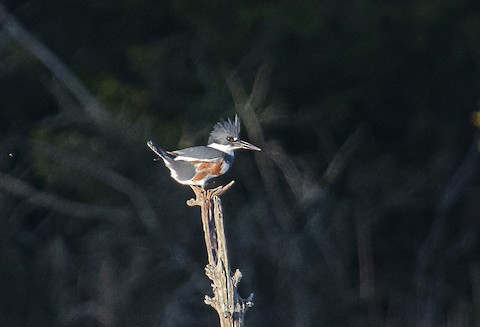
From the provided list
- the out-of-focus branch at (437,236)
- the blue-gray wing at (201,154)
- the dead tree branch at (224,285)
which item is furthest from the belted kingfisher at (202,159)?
the out-of-focus branch at (437,236)

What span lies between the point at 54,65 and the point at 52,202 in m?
0.94

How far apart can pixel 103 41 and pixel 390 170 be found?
2.31 metres

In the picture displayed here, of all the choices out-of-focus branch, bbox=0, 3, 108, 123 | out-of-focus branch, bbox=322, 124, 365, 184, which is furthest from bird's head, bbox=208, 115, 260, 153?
out-of-focus branch, bbox=322, 124, 365, 184

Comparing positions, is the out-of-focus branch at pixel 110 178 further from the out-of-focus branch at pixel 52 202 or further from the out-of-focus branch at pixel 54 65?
the out-of-focus branch at pixel 54 65

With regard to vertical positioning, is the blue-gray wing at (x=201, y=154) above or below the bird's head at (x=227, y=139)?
below

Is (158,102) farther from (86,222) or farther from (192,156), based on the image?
(192,156)

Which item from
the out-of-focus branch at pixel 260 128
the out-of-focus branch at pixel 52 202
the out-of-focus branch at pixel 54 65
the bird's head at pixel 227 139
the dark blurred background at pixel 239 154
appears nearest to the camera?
the bird's head at pixel 227 139

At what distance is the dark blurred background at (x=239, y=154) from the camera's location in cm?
823

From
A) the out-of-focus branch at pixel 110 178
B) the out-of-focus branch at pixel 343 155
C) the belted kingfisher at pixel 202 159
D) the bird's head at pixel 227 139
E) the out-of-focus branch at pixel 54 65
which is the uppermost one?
the out-of-focus branch at pixel 54 65

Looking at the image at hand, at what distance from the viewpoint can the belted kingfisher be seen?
421 centimetres

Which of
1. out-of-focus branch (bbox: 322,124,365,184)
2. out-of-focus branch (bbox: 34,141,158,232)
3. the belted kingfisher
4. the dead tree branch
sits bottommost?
the dead tree branch

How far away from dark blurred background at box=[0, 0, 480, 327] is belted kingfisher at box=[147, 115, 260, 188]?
3.26m

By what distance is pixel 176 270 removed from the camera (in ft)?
28.5

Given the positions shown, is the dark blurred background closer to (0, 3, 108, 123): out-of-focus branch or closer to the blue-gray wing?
(0, 3, 108, 123): out-of-focus branch
